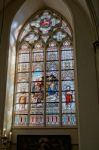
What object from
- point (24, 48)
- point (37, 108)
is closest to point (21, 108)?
point (37, 108)

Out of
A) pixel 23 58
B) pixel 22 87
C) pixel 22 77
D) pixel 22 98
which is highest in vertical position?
pixel 23 58

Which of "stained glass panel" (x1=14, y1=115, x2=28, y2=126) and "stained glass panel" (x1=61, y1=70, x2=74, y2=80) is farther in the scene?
"stained glass panel" (x1=61, y1=70, x2=74, y2=80)

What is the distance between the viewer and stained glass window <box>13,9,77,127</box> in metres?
9.22

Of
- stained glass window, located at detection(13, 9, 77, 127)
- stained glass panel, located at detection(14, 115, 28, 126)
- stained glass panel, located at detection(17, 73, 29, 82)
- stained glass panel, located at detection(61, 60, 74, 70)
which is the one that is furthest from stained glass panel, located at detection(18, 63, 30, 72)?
stained glass panel, located at detection(14, 115, 28, 126)

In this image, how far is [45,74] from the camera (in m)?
9.88

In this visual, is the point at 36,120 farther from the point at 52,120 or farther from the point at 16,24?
the point at 16,24

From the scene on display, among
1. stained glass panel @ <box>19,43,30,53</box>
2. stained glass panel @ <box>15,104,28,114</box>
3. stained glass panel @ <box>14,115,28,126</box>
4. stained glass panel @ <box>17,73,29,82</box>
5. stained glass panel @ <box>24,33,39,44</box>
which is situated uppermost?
stained glass panel @ <box>24,33,39,44</box>

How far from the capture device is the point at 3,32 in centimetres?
985

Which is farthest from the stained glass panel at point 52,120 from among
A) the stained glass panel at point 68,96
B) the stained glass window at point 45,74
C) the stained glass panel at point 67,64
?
the stained glass panel at point 67,64

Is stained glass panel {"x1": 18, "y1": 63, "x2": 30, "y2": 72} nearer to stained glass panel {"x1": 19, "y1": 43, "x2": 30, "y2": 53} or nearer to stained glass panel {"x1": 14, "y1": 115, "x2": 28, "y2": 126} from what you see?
stained glass panel {"x1": 19, "y1": 43, "x2": 30, "y2": 53}

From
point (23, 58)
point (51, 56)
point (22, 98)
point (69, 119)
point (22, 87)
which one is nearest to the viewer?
point (69, 119)

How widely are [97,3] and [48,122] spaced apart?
4628 mm

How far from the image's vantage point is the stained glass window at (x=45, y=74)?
922 centimetres

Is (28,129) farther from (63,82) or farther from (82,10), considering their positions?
(82,10)
